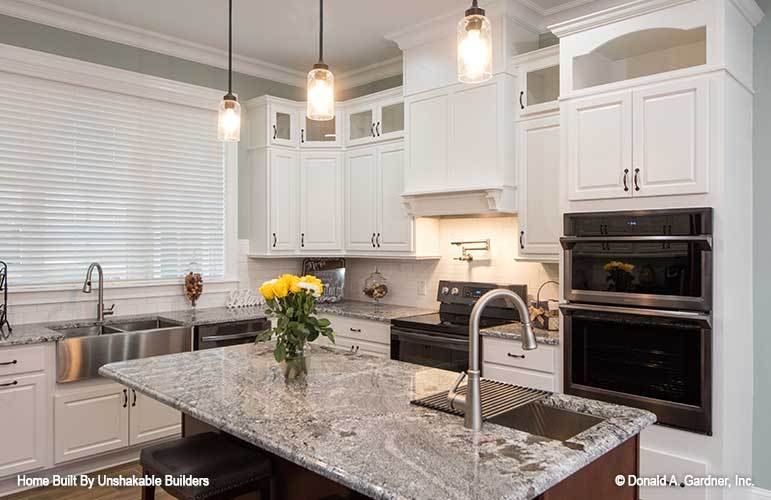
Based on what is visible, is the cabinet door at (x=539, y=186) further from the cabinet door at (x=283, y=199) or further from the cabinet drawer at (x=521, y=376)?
the cabinet door at (x=283, y=199)

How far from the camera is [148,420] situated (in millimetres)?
3857

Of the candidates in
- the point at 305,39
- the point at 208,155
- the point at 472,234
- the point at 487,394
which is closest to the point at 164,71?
the point at 208,155

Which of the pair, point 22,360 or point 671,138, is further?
point 22,360

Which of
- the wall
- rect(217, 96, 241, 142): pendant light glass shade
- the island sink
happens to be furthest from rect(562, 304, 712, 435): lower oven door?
rect(217, 96, 241, 142): pendant light glass shade

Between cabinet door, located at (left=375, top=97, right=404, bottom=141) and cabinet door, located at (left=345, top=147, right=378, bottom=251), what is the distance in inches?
6.5

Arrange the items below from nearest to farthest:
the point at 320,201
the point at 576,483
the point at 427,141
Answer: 1. the point at 576,483
2. the point at 427,141
3. the point at 320,201

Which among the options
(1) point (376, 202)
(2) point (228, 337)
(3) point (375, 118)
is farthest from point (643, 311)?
(2) point (228, 337)

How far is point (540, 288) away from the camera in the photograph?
3914mm

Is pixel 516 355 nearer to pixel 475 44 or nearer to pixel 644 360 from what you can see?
pixel 644 360

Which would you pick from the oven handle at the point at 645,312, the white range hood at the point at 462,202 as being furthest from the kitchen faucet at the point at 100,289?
the oven handle at the point at 645,312

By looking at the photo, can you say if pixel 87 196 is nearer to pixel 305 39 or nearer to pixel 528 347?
pixel 305 39

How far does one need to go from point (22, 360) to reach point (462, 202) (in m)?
2.91

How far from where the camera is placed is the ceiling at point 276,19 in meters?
3.78

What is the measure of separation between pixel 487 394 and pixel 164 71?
376 centimetres
